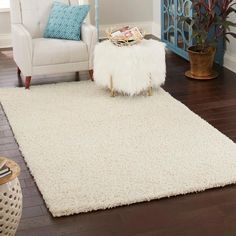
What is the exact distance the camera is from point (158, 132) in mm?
3654

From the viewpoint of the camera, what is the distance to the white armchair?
180 inches

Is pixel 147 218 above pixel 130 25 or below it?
below

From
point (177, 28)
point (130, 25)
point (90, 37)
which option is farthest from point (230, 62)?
point (130, 25)

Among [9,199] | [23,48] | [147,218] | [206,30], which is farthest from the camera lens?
[206,30]

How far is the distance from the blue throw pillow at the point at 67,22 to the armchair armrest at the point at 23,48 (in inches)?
11.5

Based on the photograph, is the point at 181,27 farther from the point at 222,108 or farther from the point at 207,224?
the point at 207,224

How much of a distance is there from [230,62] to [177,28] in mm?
820

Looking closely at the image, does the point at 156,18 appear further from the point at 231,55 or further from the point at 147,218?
the point at 147,218

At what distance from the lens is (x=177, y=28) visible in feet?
18.3

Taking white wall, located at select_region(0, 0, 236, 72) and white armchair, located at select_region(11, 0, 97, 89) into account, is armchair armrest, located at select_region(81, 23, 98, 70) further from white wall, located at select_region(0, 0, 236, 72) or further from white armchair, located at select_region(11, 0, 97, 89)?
white wall, located at select_region(0, 0, 236, 72)

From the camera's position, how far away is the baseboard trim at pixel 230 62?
504 cm

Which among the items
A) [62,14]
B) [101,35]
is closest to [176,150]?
[62,14]

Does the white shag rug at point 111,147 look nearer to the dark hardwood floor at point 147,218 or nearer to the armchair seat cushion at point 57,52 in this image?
the dark hardwood floor at point 147,218

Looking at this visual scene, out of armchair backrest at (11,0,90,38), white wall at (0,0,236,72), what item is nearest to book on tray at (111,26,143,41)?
armchair backrest at (11,0,90,38)
